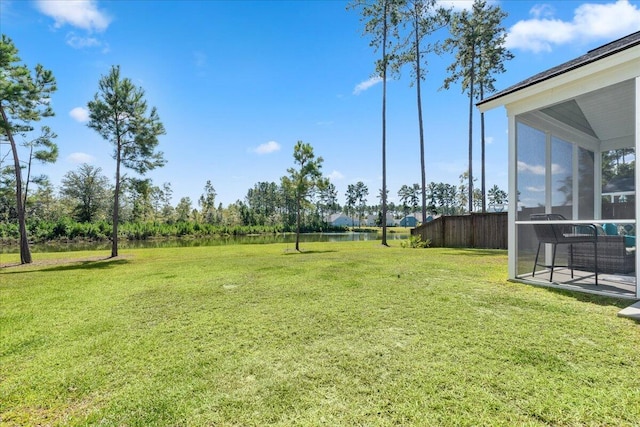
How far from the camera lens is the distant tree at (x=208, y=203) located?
4550cm

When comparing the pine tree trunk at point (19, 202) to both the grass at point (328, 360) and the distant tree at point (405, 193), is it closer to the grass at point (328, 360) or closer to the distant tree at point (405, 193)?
the grass at point (328, 360)

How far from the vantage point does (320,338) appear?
2666mm

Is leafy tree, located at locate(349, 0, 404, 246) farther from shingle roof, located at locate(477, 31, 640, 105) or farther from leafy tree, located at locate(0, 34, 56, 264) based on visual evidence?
leafy tree, located at locate(0, 34, 56, 264)

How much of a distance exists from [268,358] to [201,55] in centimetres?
1292

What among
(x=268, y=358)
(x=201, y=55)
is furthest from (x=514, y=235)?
(x=201, y=55)

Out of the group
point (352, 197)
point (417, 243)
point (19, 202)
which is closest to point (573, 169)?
point (417, 243)

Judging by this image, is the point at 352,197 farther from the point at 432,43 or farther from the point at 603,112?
the point at 603,112

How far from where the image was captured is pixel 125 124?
1186 cm

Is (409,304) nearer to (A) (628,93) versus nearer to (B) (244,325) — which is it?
(B) (244,325)

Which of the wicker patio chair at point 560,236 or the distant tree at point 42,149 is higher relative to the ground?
the distant tree at point 42,149

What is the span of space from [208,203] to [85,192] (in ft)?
57.4

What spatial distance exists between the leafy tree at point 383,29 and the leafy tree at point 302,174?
160 inches

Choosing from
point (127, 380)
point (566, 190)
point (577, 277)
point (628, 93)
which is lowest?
point (127, 380)

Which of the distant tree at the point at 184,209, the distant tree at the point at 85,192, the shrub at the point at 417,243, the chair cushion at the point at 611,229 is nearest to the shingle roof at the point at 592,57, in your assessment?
the chair cushion at the point at 611,229
